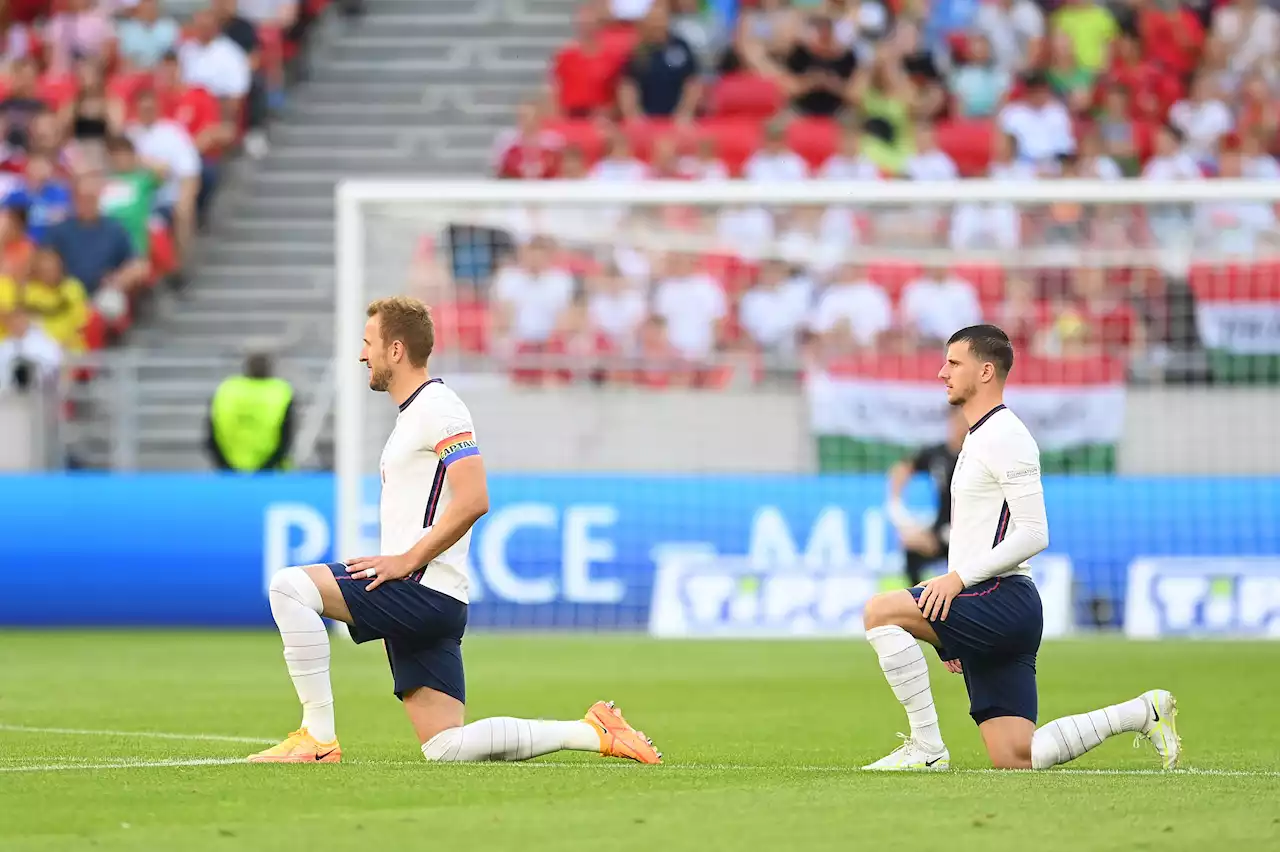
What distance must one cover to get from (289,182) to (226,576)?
7.55 m

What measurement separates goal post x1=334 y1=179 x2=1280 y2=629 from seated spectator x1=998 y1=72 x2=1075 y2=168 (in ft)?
9.90

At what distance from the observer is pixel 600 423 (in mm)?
18578

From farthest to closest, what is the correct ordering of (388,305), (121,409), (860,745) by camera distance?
1. (121,409)
2. (860,745)
3. (388,305)

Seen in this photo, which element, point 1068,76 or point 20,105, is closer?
point 1068,76

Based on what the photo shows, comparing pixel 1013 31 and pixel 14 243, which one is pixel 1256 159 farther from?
pixel 14 243

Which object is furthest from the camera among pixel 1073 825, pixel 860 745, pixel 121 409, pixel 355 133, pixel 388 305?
pixel 355 133

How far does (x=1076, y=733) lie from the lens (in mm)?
8727

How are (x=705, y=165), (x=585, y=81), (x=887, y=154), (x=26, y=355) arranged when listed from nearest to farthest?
(x=26, y=355)
(x=705, y=165)
(x=887, y=154)
(x=585, y=81)

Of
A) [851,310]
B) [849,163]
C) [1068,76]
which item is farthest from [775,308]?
[1068,76]

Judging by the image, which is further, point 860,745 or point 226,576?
point 226,576

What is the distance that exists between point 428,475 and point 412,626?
56 centimetres

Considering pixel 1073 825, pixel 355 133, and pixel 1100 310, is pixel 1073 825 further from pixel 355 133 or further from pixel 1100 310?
pixel 355 133

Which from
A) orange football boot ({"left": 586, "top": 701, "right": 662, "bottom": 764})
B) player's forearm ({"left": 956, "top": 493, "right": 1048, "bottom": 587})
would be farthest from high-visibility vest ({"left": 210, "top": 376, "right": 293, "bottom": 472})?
player's forearm ({"left": 956, "top": 493, "right": 1048, "bottom": 587})

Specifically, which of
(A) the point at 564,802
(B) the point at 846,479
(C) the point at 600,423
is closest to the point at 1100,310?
(B) the point at 846,479
